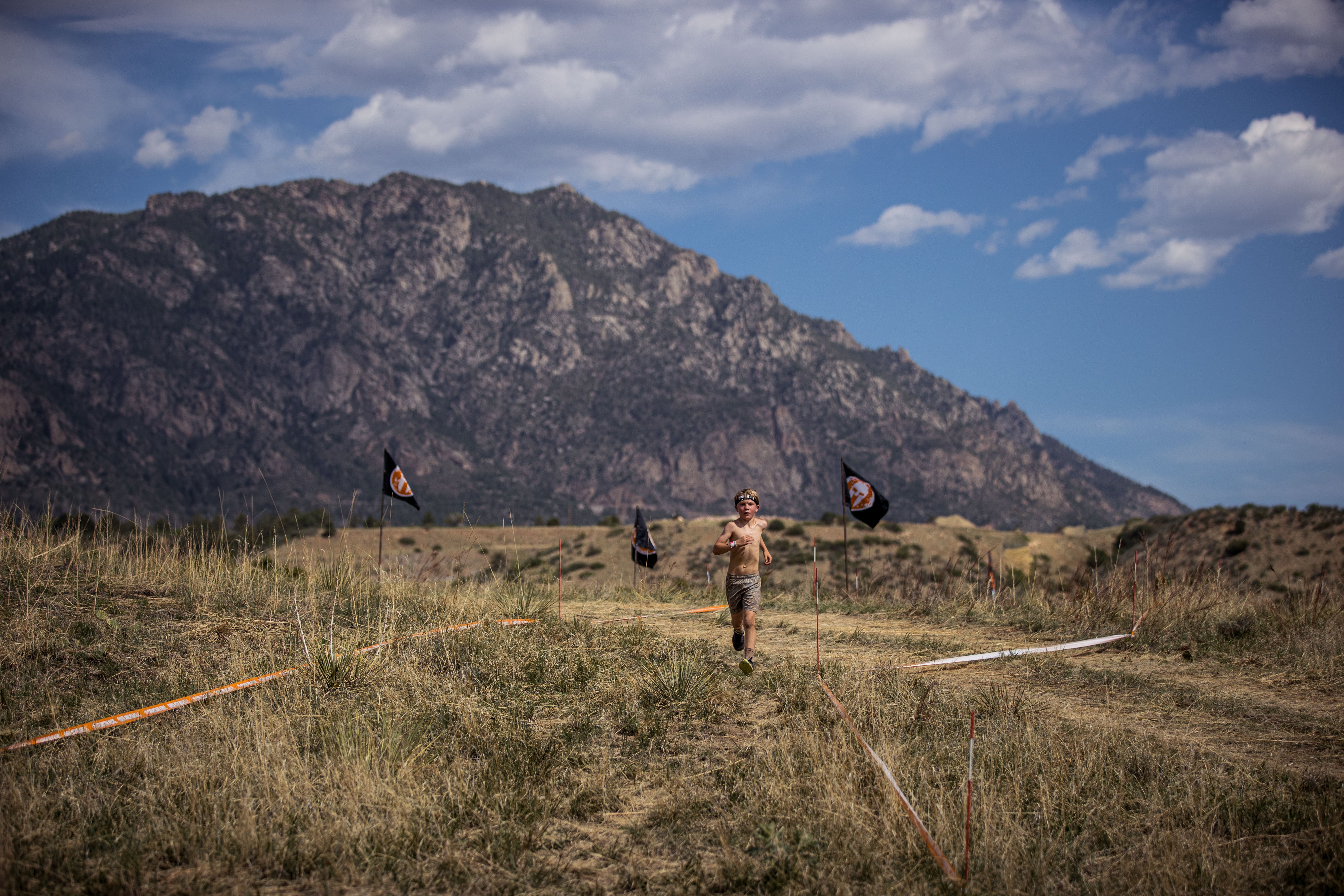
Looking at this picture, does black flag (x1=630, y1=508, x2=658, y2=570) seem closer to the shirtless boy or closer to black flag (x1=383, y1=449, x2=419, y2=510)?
black flag (x1=383, y1=449, x2=419, y2=510)

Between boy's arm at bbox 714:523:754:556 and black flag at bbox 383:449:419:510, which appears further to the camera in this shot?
black flag at bbox 383:449:419:510

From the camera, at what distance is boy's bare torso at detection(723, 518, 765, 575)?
9.18 metres

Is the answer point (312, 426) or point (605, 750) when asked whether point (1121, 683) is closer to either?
point (605, 750)

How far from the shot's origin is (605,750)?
6461 millimetres

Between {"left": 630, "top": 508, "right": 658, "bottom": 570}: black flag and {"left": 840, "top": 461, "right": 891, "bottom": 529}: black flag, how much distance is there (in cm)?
358

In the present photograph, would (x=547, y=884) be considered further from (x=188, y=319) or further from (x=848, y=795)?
(x=188, y=319)

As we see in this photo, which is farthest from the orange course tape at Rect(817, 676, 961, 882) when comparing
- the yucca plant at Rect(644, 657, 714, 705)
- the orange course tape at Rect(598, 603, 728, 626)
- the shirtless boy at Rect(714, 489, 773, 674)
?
the orange course tape at Rect(598, 603, 728, 626)

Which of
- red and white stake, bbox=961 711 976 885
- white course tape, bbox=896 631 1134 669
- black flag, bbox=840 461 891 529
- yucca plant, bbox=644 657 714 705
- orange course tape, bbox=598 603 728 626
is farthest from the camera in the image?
black flag, bbox=840 461 891 529

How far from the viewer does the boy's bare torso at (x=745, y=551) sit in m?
9.18

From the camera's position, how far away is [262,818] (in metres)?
5.25

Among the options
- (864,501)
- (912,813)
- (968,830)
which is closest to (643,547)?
(864,501)

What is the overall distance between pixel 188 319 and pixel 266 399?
28.4 meters

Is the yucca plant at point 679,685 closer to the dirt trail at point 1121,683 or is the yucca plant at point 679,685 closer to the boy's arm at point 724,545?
the dirt trail at point 1121,683

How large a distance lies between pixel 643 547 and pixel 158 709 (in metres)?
10.1
